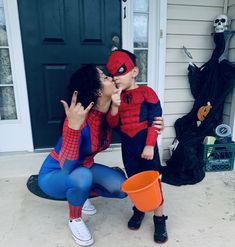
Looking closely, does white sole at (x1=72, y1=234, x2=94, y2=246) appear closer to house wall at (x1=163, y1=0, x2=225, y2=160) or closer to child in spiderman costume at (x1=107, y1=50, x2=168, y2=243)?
child in spiderman costume at (x1=107, y1=50, x2=168, y2=243)

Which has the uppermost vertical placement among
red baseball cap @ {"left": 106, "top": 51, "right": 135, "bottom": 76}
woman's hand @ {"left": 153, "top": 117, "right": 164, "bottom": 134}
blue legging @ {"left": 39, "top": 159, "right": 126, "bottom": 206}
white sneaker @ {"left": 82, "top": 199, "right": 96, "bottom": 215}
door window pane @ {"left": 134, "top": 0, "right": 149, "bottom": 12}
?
door window pane @ {"left": 134, "top": 0, "right": 149, "bottom": 12}

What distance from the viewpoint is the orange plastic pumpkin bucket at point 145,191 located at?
122 centimetres

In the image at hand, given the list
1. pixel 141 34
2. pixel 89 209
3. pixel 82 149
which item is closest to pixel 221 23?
pixel 141 34

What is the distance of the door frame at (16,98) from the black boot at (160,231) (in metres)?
1.44

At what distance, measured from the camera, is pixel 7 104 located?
2318mm

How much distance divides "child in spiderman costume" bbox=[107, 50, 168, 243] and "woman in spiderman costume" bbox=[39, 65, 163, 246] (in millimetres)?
65

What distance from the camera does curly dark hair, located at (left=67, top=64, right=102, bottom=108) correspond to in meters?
1.33

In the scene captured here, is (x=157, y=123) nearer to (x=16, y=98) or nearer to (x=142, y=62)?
(x=142, y=62)

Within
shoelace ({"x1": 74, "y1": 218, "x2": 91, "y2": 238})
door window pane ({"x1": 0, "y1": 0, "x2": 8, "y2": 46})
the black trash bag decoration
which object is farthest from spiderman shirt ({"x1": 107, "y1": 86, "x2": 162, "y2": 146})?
door window pane ({"x1": 0, "y1": 0, "x2": 8, "y2": 46})

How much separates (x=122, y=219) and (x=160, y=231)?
312 millimetres

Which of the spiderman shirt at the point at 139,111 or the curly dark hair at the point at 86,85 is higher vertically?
the curly dark hair at the point at 86,85

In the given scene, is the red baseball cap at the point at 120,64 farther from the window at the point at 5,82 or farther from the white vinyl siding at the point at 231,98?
the white vinyl siding at the point at 231,98

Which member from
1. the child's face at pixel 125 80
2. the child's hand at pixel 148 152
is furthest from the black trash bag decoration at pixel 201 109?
the child's face at pixel 125 80

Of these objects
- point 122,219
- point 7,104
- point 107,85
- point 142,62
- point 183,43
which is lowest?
point 122,219
